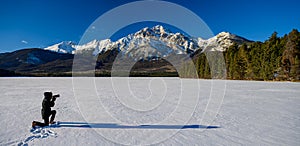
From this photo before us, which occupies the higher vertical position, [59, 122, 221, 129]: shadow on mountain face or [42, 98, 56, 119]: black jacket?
[42, 98, 56, 119]: black jacket

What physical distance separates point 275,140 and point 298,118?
2.84m

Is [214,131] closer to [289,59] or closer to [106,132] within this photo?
[106,132]

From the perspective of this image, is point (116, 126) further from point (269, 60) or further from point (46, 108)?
point (269, 60)

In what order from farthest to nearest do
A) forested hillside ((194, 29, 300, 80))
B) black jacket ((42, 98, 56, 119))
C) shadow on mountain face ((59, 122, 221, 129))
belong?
forested hillside ((194, 29, 300, 80)), shadow on mountain face ((59, 122, 221, 129)), black jacket ((42, 98, 56, 119))

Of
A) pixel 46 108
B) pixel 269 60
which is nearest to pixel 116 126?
pixel 46 108

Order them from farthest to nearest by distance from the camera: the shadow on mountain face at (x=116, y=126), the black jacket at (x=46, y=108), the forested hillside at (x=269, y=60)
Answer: the forested hillside at (x=269, y=60) → the shadow on mountain face at (x=116, y=126) → the black jacket at (x=46, y=108)

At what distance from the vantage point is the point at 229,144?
3846mm

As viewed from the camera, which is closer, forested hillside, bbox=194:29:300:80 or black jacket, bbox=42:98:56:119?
black jacket, bbox=42:98:56:119

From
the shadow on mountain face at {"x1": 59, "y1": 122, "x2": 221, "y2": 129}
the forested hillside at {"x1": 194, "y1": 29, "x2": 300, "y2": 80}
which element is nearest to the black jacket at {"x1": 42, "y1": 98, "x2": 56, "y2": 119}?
the shadow on mountain face at {"x1": 59, "y1": 122, "x2": 221, "y2": 129}

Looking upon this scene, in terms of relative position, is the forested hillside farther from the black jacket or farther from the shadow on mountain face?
the black jacket

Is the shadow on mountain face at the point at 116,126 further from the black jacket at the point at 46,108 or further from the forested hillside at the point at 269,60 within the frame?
the forested hillside at the point at 269,60

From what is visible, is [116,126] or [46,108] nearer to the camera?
[46,108]

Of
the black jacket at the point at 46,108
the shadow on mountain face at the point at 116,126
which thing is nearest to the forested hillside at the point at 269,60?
the shadow on mountain face at the point at 116,126

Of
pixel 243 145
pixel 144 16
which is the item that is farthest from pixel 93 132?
pixel 144 16
